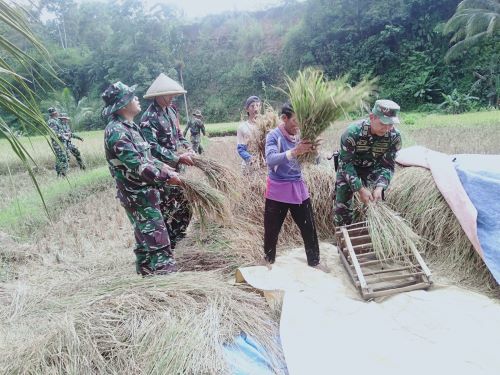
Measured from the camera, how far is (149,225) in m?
2.64

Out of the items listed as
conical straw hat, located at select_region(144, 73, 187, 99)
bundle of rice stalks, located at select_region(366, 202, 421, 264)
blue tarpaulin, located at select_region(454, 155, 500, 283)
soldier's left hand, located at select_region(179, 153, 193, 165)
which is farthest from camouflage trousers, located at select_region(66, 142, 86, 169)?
blue tarpaulin, located at select_region(454, 155, 500, 283)

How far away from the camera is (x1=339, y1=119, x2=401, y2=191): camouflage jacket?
9.82 ft

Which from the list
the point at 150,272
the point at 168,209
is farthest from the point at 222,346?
the point at 168,209

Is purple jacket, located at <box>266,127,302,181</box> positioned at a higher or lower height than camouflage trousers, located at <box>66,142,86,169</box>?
higher

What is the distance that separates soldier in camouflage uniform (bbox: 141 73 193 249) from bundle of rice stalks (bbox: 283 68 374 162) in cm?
103

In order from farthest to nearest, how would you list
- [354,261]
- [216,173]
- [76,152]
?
[76,152] → [216,173] → [354,261]

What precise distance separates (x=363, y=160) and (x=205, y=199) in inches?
50.5

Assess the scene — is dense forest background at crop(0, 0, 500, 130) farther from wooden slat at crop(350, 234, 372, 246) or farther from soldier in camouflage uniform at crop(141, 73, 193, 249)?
wooden slat at crop(350, 234, 372, 246)

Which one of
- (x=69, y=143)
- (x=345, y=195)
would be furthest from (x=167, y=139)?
(x=69, y=143)

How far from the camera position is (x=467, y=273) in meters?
2.85

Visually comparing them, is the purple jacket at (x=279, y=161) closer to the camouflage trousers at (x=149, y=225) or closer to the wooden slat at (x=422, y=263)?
the camouflage trousers at (x=149, y=225)

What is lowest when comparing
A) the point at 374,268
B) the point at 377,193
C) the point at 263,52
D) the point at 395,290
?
the point at 263,52

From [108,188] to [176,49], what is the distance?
25.1 metres

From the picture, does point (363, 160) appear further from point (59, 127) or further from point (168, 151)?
point (59, 127)
